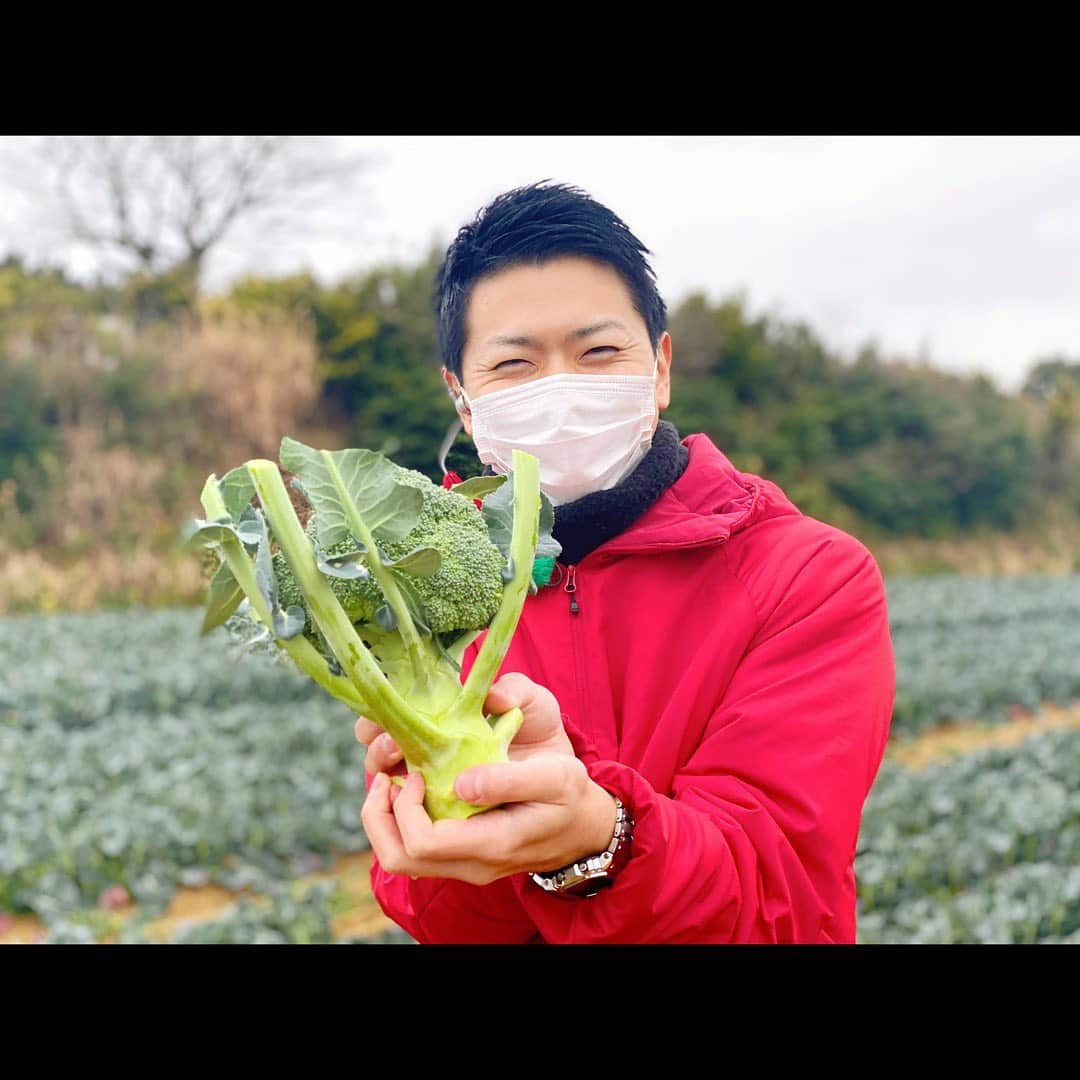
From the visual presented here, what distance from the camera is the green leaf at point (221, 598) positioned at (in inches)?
43.2

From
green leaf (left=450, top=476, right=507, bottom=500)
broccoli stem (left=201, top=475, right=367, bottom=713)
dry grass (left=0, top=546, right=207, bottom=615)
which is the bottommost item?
dry grass (left=0, top=546, right=207, bottom=615)

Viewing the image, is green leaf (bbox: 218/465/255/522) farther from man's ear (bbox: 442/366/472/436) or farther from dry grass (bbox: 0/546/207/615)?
dry grass (bbox: 0/546/207/615)

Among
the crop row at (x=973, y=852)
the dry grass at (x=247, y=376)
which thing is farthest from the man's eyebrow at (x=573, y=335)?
the dry grass at (x=247, y=376)

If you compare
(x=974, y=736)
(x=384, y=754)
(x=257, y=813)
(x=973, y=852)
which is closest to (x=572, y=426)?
(x=384, y=754)

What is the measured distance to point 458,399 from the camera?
153cm

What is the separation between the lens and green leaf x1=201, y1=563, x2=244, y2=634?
1.10m

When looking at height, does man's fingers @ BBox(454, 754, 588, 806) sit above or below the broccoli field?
above

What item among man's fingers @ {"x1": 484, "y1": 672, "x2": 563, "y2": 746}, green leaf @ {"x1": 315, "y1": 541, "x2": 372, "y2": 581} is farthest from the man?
green leaf @ {"x1": 315, "y1": 541, "x2": 372, "y2": 581}

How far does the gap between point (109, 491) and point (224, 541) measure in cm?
1070

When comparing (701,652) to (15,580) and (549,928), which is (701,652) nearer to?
(549,928)

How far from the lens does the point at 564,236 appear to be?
1344 mm

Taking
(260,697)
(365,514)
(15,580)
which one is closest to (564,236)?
(365,514)

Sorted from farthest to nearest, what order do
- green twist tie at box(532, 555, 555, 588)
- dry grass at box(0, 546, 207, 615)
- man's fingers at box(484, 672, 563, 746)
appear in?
dry grass at box(0, 546, 207, 615), green twist tie at box(532, 555, 555, 588), man's fingers at box(484, 672, 563, 746)

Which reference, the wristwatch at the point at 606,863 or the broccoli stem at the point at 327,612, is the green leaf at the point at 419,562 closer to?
the broccoli stem at the point at 327,612
